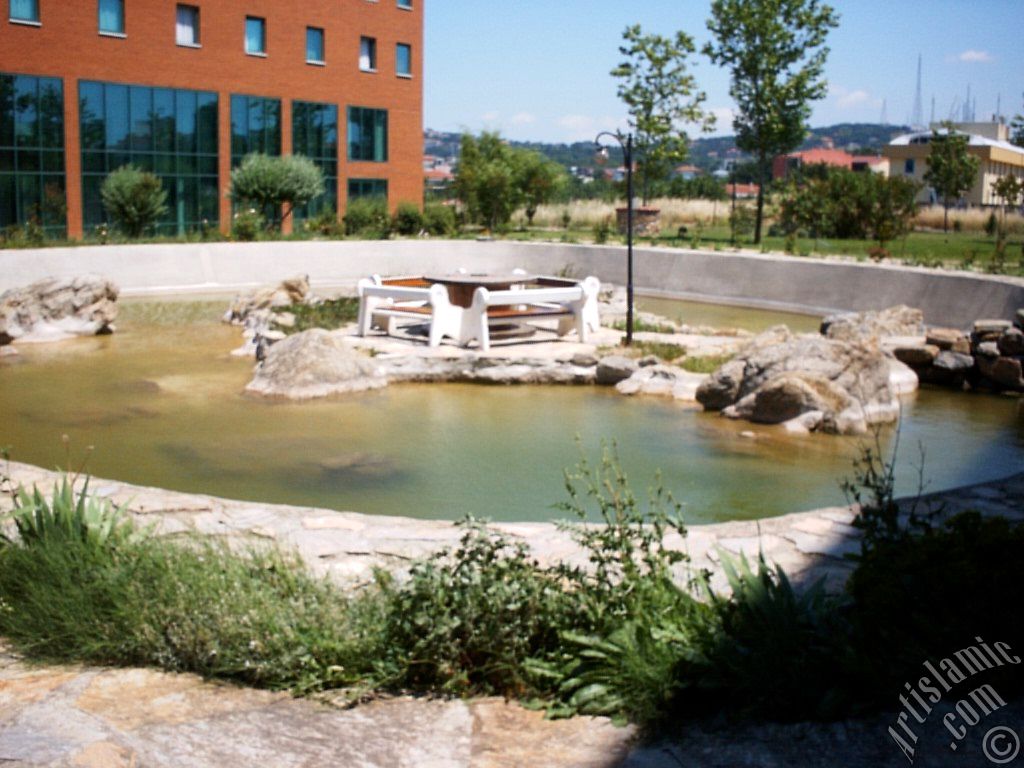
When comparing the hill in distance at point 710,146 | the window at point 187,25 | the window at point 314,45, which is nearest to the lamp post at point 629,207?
the window at point 187,25

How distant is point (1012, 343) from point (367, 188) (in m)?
28.4

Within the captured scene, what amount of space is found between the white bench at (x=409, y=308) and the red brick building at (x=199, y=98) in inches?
692

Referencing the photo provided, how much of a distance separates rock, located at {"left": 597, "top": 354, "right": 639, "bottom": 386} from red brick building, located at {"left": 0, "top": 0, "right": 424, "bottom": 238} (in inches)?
845

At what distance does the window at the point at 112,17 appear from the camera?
3086cm

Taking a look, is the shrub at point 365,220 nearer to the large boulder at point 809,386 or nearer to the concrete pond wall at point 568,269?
the concrete pond wall at point 568,269

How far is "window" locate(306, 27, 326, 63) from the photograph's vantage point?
1439 inches

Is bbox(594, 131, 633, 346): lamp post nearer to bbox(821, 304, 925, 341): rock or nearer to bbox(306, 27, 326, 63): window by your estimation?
bbox(821, 304, 925, 341): rock

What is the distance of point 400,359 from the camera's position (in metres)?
13.4

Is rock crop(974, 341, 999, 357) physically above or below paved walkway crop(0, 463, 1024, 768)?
above

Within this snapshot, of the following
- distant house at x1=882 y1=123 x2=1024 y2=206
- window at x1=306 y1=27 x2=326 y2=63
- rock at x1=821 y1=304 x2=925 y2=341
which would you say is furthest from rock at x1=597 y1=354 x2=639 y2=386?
distant house at x1=882 y1=123 x2=1024 y2=206

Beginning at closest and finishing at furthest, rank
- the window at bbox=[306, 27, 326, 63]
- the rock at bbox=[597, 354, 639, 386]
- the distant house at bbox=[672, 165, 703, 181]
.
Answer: the rock at bbox=[597, 354, 639, 386] < the window at bbox=[306, 27, 326, 63] < the distant house at bbox=[672, 165, 703, 181]

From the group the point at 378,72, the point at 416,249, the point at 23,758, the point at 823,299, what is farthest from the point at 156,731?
the point at 378,72

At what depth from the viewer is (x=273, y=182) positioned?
3072cm

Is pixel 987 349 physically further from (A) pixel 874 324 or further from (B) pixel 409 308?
(B) pixel 409 308
